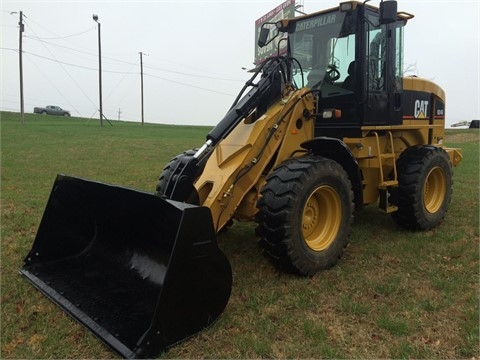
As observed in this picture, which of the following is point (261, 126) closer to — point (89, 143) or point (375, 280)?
point (375, 280)

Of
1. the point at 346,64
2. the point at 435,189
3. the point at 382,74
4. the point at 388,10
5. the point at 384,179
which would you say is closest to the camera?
the point at 388,10

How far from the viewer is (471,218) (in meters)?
6.71

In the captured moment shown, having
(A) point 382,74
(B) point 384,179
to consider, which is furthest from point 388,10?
(B) point 384,179

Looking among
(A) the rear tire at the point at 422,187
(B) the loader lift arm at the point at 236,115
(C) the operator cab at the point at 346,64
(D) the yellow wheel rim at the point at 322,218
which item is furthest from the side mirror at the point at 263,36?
(A) the rear tire at the point at 422,187

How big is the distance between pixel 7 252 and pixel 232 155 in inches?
109

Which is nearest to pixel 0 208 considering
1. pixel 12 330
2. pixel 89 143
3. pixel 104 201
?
pixel 104 201

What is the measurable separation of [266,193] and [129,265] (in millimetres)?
1405

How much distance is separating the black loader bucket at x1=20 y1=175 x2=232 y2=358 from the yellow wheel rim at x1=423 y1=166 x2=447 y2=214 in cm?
415

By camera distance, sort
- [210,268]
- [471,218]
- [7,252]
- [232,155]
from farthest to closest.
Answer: [471,218]
[7,252]
[232,155]
[210,268]

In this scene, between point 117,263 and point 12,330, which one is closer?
point 12,330

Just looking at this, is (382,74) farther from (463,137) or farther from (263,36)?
(463,137)

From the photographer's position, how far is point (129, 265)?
3.94 metres

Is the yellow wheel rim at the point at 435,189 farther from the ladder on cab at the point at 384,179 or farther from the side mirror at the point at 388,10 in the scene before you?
the side mirror at the point at 388,10

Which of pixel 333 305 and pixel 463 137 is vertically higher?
pixel 463 137
